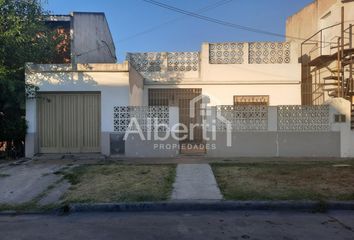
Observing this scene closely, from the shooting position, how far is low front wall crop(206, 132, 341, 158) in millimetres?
12758

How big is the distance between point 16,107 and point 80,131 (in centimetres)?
213

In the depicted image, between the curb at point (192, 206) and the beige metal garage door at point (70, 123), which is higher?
the beige metal garage door at point (70, 123)

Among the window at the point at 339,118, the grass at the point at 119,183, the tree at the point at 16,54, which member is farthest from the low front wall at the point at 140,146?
the window at the point at 339,118

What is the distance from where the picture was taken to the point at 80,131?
13125 millimetres

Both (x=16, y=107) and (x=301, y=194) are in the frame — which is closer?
(x=301, y=194)

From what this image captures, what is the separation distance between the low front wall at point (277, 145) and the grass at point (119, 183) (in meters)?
2.60

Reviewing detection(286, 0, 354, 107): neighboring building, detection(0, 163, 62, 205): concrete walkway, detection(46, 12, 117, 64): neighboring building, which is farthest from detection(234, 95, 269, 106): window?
detection(0, 163, 62, 205): concrete walkway

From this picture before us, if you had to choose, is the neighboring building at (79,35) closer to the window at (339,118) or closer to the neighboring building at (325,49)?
the neighboring building at (325,49)

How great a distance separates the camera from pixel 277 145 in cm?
1285

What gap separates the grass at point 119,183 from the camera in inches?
309

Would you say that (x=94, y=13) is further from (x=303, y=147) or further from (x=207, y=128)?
(x=303, y=147)

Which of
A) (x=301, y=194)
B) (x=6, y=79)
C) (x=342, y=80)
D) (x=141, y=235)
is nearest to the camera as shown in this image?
(x=141, y=235)

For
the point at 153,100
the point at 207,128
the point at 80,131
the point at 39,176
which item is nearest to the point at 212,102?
the point at 153,100

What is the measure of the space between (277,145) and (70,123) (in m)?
6.64
